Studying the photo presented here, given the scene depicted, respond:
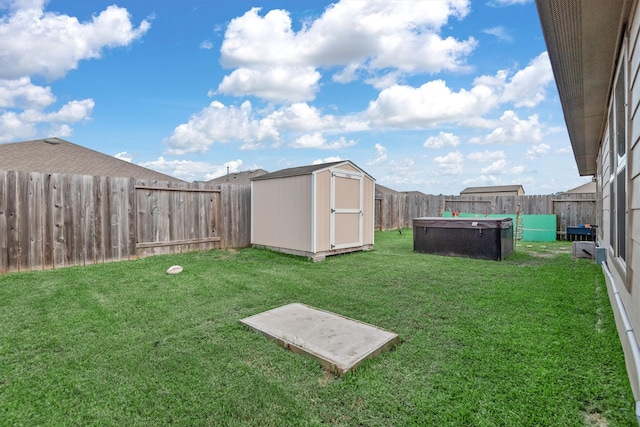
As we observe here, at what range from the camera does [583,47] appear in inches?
112

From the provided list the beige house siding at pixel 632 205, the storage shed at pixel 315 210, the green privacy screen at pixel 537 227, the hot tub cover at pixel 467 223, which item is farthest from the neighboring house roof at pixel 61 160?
the green privacy screen at pixel 537 227

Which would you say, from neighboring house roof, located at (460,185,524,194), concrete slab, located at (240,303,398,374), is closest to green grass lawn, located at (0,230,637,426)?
concrete slab, located at (240,303,398,374)

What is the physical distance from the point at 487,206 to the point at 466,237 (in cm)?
728

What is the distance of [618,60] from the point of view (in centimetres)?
296

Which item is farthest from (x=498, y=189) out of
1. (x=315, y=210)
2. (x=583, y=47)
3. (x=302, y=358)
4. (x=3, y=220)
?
(x=3, y=220)

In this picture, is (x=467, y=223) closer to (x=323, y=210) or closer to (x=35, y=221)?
(x=323, y=210)

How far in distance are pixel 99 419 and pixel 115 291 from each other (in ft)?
9.31

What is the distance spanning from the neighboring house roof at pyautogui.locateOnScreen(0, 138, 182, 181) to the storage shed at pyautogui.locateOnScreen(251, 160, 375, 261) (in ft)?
14.1

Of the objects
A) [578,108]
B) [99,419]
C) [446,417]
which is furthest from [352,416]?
[578,108]

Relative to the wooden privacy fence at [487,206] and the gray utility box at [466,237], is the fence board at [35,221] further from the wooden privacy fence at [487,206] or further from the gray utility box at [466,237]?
the wooden privacy fence at [487,206]

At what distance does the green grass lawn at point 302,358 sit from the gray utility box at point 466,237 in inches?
73.2

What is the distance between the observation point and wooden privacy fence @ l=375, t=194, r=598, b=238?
10484 mm

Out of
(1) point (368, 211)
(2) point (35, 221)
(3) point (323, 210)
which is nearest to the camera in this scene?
(2) point (35, 221)

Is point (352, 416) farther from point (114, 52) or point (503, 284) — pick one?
point (114, 52)
